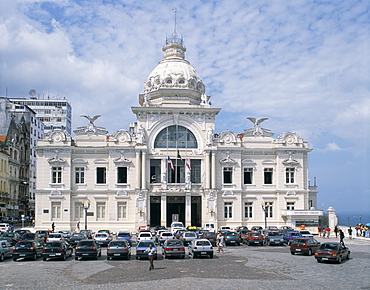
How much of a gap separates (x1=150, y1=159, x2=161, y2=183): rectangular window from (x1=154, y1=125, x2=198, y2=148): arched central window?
2.21 metres

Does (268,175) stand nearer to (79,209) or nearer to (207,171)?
(207,171)

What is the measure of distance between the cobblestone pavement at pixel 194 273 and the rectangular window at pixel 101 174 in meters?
32.1

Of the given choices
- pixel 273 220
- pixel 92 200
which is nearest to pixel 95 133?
pixel 92 200

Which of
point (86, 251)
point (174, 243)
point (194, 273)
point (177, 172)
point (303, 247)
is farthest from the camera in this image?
point (177, 172)

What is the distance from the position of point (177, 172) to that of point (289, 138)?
16545mm

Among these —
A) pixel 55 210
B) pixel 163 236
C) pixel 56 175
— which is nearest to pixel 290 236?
pixel 163 236

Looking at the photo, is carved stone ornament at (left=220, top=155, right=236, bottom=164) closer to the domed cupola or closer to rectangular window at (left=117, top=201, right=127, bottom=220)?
the domed cupola

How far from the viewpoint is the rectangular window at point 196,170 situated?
67.0 metres

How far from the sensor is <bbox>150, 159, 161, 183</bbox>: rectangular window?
66625 mm

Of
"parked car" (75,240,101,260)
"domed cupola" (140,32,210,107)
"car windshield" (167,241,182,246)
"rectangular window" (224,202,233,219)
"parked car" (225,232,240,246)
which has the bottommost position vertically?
"parked car" (225,232,240,246)

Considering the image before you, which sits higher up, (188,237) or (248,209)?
(248,209)

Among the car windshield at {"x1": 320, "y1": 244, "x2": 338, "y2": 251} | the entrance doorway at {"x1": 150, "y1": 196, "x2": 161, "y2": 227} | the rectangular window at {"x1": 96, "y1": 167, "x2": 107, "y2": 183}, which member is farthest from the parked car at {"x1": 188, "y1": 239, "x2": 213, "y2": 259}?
the rectangular window at {"x1": 96, "y1": 167, "x2": 107, "y2": 183}

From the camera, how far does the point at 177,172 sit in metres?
66.9

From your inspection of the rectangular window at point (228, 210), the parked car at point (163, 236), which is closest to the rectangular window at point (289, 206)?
the rectangular window at point (228, 210)
